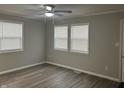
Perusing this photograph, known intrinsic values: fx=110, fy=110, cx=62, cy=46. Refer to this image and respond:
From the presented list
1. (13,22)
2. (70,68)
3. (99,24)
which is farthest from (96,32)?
(13,22)

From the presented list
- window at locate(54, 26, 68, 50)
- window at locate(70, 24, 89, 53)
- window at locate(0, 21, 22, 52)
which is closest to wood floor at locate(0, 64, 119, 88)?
window at locate(0, 21, 22, 52)

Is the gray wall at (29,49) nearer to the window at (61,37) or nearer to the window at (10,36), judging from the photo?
the window at (10,36)

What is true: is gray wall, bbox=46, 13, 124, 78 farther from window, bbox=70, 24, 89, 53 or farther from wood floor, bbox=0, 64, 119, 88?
wood floor, bbox=0, 64, 119, 88

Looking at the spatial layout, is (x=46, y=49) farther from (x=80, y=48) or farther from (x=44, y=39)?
(x=80, y=48)

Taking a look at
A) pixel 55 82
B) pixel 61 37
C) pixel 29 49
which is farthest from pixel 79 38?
pixel 29 49

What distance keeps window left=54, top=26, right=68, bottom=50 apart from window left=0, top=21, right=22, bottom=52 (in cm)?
168

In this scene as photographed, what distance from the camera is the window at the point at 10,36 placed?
13.6ft

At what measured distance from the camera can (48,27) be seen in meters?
5.72

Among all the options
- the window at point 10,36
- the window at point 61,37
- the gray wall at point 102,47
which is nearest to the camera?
the gray wall at point 102,47

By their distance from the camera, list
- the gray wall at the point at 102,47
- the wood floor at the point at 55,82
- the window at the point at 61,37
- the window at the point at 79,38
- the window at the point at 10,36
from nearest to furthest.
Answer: the wood floor at the point at 55,82, the gray wall at the point at 102,47, the window at the point at 10,36, the window at the point at 79,38, the window at the point at 61,37

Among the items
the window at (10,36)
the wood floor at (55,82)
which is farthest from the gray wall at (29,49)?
the wood floor at (55,82)

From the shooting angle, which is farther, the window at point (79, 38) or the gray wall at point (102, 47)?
the window at point (79, 38)

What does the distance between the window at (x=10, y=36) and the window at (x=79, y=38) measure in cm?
229

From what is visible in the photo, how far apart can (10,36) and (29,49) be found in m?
1.03
